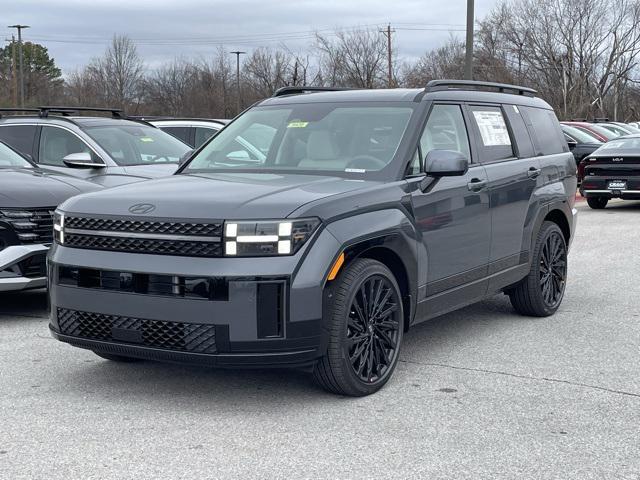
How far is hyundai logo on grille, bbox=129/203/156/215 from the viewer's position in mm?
4914

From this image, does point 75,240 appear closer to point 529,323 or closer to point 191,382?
point 191,382

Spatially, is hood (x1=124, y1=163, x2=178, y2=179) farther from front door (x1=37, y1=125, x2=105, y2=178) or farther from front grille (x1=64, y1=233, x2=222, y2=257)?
front grille (x1=64, y1=233, x2=222, y2=257)

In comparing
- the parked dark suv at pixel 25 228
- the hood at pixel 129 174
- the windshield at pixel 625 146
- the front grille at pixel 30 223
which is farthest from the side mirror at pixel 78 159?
the windshield at pixel 625 146

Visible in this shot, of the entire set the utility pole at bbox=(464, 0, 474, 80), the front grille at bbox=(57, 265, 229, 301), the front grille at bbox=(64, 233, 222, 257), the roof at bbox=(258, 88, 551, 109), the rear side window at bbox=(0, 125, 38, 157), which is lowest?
the front grille at bbox=(57, 265, 229, 301)

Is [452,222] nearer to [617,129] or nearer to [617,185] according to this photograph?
[617,185]

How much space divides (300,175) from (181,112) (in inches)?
3051

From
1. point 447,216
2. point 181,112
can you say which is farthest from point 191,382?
point 181,112

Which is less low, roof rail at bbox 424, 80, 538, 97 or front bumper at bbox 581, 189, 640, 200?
roof rail at bbox 424, 80, 538, 97

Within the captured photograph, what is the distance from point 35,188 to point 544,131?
4.32m

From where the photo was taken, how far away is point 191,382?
551cm

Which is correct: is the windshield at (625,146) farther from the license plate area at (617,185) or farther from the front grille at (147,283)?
the front grille at (147,283)

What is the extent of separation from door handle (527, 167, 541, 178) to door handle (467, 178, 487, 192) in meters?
0.85

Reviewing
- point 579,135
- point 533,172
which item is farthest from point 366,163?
point 579,135

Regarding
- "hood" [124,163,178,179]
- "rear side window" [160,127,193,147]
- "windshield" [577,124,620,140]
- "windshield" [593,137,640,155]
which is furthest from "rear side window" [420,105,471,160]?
"windshield" [577,124,620,140]
